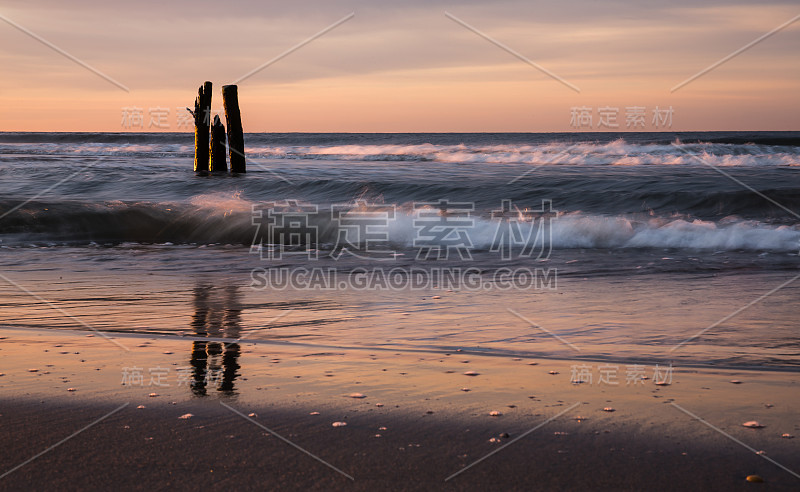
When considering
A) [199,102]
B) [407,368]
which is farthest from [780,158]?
[407,368]

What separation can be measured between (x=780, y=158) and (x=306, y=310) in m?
26.2

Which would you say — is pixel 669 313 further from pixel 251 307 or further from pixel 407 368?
pixel 251 307

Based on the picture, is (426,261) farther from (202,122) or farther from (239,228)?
(202,122)

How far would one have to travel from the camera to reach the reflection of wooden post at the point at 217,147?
1984 centimetres

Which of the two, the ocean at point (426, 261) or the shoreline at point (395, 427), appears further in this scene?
the ocean at point (426, 261)

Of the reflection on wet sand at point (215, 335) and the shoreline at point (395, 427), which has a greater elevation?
the shoreline at point (395, 427)

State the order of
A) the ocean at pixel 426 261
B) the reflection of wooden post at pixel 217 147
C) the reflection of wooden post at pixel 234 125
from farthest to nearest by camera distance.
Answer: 1. the reflection of wooden post at pixel 217 147
2. the reflection of wooden post at pixel 234 125
3. the ocean at pixel 426 261

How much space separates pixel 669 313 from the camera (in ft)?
18.0

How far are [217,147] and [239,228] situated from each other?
800 cm

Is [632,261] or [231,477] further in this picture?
[632,261]

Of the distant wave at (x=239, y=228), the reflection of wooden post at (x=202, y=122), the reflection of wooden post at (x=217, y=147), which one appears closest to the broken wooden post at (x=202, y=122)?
the reflection of wooden post at (x=202, y=122)

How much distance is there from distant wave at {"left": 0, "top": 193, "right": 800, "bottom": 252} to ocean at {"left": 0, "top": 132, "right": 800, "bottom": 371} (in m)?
0.05

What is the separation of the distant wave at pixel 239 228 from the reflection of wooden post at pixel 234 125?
456 cm

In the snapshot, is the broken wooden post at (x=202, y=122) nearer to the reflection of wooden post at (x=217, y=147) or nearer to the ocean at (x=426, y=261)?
the reflection of wooden post at (x=217, y=147)
